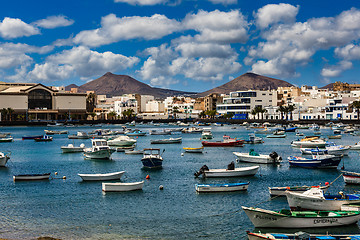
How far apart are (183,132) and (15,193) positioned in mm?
107066

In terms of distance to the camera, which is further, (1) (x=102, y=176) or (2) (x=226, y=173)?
(2) (x=226, y=173)

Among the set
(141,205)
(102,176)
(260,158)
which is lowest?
(141,205)

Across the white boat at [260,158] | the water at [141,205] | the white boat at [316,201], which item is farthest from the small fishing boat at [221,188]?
the white boat at [260,158]

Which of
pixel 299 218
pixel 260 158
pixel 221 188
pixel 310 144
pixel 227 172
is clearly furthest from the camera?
pixel 310 144

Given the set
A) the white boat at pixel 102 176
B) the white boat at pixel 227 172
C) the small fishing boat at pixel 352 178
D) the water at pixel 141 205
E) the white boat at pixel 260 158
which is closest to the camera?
the water at pixel 141 205

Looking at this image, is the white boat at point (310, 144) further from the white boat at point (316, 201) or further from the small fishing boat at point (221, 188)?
the white boat at point (316, 201)

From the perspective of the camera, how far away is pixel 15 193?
3794 centimetres

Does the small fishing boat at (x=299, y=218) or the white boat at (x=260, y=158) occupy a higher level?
the white boat at (x=260, y=158)

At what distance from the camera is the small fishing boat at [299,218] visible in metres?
24.7

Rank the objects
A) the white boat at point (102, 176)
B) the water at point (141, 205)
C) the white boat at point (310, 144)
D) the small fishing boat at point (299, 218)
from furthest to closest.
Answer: the white boat at point (310, 144) → the white boat at point (102, 176) → the water at point (141, 205) → the small fishing boat at point (299, 218)

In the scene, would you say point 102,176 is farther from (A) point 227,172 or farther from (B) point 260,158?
(B) point 260,158

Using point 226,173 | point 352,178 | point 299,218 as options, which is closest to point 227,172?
point 226,173

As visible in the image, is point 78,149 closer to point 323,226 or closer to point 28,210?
point 28,210

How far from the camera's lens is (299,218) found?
2462 cm
